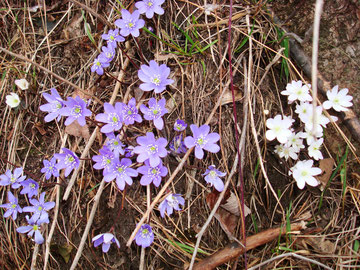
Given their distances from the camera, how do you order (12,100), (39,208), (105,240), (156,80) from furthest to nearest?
(12,100) → (39,208) → (156,80) → (105,240)

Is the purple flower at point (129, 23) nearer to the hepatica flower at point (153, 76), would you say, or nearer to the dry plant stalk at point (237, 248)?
the hepatica flower at point (153, 76)

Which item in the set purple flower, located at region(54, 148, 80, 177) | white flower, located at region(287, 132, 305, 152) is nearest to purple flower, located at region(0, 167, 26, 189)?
purple flower, located at region(54, 148, 80, 177)

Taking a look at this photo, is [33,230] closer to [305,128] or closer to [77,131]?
[77,131]

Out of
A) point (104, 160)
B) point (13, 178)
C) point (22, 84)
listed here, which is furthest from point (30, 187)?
point (22, 84)

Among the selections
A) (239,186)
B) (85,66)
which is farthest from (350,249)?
(85,66)

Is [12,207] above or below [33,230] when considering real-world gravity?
above

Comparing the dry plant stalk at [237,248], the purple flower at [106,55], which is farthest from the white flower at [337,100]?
the purple flower at [106,55]

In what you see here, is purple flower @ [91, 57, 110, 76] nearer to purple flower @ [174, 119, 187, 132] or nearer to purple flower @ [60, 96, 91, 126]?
purple flower @ [60, 96, 91, 126]
